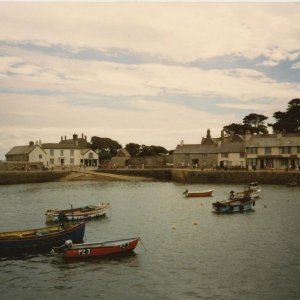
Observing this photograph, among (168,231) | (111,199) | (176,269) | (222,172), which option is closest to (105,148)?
(222,172)

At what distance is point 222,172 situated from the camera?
9106 cm

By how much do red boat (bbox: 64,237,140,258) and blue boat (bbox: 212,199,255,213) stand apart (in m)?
20.3

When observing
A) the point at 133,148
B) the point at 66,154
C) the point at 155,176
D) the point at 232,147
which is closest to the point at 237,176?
the point at 232,147

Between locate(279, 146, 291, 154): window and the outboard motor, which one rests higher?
Answer: locate(279, 146, 291, 154): window

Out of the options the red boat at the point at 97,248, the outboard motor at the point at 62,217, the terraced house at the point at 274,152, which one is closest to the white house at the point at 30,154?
the terraced house at the point at 274,152

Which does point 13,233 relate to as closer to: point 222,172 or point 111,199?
point 111,199

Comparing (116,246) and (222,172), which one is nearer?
(116,246)

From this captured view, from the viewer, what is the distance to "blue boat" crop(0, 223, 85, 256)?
3162 centimetres

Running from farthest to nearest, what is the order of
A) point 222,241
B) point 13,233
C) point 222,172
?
point 222,172 → point 222,241 → point 13,233

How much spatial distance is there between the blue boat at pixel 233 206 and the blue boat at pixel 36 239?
66.2 feet

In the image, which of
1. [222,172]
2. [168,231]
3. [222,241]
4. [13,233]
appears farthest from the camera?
[222,172]

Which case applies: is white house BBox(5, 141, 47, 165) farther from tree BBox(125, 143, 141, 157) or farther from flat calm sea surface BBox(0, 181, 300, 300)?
Answer: flat calm sea surface BBox(0, 181, 300, 300)

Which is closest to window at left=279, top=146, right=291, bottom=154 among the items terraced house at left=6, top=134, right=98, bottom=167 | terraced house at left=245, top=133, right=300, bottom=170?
terraced house at left=245, top=133, right=300, bottom=170

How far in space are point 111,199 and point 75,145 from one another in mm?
61899
